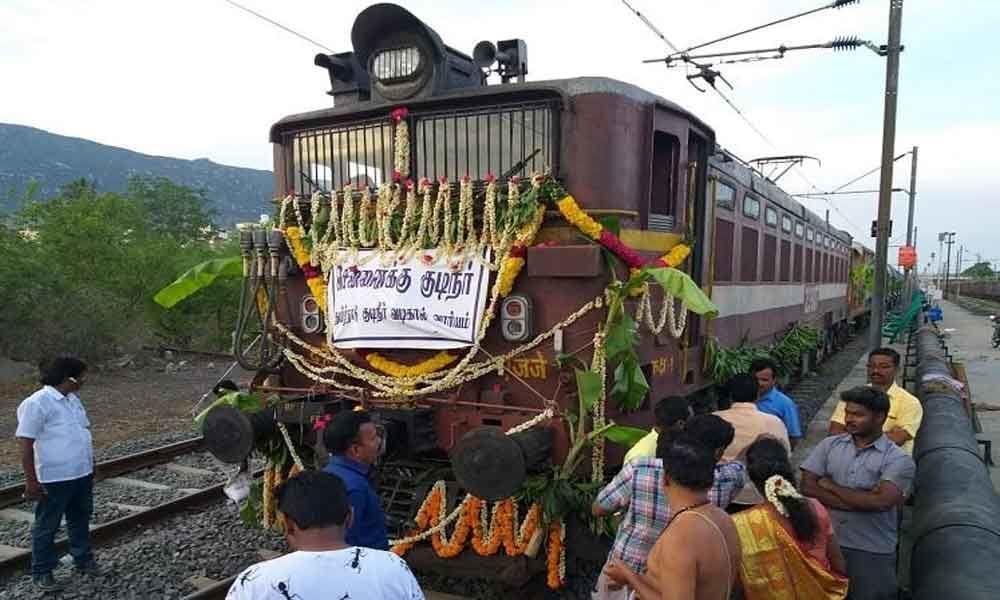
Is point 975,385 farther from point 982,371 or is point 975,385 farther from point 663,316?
point 663,316

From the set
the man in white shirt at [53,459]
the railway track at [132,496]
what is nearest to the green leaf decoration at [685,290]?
the man in white shirt at [53,459]

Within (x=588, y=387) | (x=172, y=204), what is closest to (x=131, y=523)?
(x=588, y=387)

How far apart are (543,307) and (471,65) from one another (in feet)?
6.85

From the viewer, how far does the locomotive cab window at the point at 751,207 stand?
317 inches

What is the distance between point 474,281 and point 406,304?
55 cm

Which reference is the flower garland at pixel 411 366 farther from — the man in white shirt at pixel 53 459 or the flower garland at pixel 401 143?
the man in white shirt at pixel 53 459

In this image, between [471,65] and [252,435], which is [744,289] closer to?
[471,65]

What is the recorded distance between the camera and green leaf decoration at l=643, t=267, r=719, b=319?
4.49 m

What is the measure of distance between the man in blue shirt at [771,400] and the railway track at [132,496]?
5020 millimetres

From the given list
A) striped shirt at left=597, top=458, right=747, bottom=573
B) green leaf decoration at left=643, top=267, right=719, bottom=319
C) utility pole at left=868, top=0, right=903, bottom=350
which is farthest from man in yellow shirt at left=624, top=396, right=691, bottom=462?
utility pole at left=868, top=0, right=903, bottom=350

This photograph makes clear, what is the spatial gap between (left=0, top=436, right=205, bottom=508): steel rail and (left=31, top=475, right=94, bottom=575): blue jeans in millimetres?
2046

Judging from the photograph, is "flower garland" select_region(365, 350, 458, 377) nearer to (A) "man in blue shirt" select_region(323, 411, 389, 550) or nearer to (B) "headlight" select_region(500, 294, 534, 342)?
(B) "headlight" select_region(500, 294, 534, 342)

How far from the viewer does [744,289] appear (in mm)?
8117

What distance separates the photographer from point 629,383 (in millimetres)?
4730
